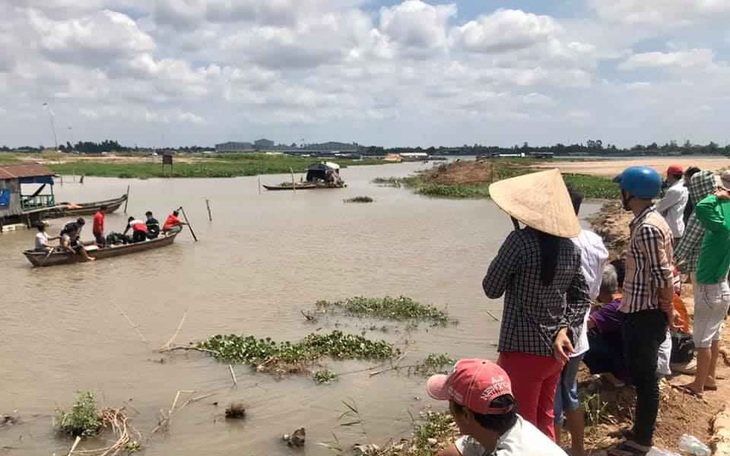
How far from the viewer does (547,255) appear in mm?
3295

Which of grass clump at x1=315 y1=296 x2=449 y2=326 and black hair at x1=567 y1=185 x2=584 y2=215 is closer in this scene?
black hair at x1=567 y1=185 x2=584 y2=215

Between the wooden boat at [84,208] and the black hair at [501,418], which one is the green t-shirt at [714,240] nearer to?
the black hair at [501,418]

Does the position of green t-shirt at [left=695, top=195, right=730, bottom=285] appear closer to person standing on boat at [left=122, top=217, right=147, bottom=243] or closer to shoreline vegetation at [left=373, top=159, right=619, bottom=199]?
person standing on boat at [left=122, top=217, right=147, bottom=243]

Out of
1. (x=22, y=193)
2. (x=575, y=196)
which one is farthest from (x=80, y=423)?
(x=22, y=193)

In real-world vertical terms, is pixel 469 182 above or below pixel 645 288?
below

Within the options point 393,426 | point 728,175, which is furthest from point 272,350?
point 728,175

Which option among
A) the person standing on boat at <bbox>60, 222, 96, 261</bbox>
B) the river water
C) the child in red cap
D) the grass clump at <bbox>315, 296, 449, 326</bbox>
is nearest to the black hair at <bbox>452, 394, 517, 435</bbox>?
the child in red cap

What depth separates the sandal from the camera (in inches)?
162

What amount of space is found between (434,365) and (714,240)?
406 cm

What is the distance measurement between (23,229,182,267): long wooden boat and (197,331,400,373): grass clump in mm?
8720

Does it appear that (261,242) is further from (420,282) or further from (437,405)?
(437,405)

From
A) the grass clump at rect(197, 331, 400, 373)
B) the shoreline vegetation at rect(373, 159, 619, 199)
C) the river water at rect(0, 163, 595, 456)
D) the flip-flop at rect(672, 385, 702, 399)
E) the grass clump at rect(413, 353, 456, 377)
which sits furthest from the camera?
the shoreline vegetation at rect(373, 159, 619, 199)

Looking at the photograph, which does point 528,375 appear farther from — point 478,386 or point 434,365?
point 434,365

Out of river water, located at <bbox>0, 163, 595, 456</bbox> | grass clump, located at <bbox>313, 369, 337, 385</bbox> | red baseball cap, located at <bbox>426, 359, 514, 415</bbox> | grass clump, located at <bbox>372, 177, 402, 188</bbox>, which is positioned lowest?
grass clump, located at <bbox>372, 177, 402, 188</bbox>
